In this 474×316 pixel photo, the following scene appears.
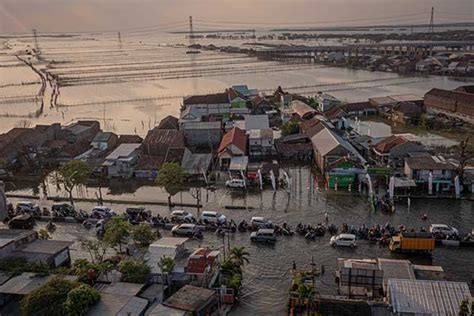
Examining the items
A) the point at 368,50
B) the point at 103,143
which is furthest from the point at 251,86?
the point at 368,50

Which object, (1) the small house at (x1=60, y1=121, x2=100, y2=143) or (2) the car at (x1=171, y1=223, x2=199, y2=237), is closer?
(2) the car at (x1=171, y1=223, x2=199, y2=237)

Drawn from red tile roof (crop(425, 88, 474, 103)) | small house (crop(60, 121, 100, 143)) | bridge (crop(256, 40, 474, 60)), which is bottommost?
small house (crop(60, 121, 100, 143))

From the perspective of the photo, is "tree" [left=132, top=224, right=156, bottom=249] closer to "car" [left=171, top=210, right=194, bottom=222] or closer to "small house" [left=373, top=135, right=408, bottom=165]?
"car" [left=171, top=210, right=194, bottom=222]

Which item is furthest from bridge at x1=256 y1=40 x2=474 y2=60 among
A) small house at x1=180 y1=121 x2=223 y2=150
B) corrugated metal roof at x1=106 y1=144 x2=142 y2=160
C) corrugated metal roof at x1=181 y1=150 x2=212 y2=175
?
corrugated metal roof at x1=181 y1=150 x2=212 y2=175

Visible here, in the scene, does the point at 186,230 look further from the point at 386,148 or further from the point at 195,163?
the point at 386,148

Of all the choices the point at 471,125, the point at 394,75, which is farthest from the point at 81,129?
the point at 394,75

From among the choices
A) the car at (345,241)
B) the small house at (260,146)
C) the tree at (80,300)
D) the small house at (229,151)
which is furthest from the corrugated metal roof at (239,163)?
the tree at (80,300)

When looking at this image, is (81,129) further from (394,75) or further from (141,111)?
(394,75)

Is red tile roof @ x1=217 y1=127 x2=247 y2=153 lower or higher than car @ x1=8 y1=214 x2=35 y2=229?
higher
